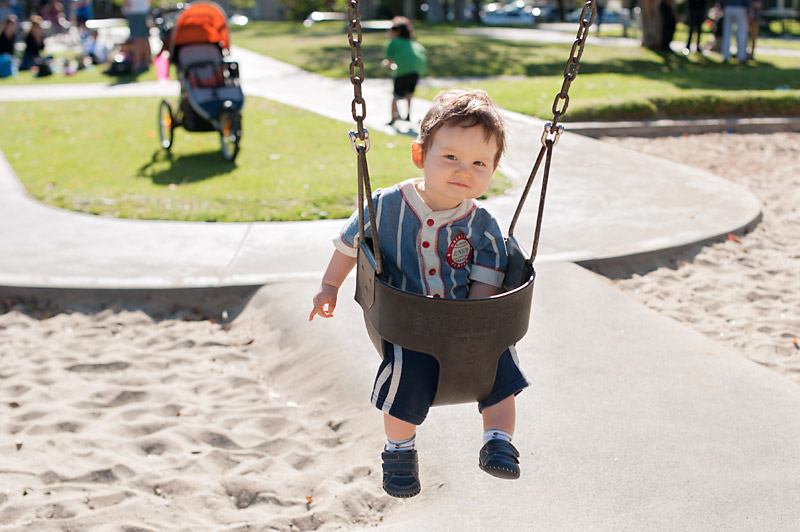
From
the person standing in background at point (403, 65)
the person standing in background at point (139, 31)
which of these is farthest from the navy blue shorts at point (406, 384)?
the person standing in background at point (139, 31)

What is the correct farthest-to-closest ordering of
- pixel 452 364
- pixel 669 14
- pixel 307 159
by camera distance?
pixel 669 14 → pixel 307 159 → pixel 452 364

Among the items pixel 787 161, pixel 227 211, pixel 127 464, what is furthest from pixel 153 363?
pixel 787 161

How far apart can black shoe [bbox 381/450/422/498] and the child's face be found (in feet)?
2.85

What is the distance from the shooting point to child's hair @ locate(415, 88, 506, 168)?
8.45 ft

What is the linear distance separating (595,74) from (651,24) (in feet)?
21.1

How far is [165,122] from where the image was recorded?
10.1m

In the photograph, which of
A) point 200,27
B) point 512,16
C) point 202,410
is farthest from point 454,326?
point 512,16

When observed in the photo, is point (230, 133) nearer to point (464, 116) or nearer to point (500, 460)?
point (464, 116)

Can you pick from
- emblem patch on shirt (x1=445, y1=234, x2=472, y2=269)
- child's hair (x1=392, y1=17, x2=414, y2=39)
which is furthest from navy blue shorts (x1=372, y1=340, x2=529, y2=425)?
child's hair (x1=392, y1=17, x2=414, y2=39)

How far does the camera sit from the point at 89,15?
82.2 feet

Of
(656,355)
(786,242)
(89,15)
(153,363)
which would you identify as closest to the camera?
(656,355)

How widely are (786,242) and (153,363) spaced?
5.04m

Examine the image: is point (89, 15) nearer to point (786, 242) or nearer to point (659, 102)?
point (659, 102)

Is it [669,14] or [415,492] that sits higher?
[669,14]
